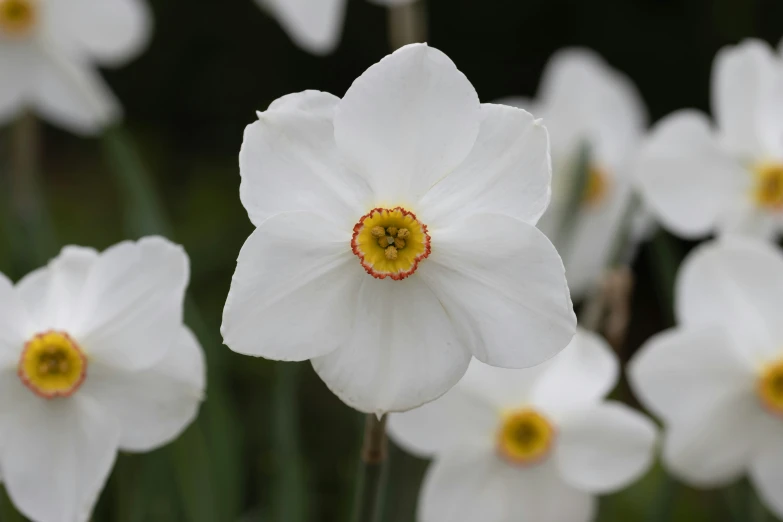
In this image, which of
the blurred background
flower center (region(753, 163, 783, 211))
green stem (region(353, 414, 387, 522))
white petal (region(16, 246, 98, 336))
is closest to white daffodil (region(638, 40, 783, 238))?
flower center (region(753, 163, 783, 211))

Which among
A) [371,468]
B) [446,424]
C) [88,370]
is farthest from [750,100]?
[88,370]

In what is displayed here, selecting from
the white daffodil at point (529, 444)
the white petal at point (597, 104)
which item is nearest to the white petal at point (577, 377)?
the white daffodil at point (529, 444)

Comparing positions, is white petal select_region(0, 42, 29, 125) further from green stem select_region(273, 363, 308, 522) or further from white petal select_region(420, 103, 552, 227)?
white petal select_region(420, 103, 552, 227)

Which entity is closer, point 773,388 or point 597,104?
point 773,388

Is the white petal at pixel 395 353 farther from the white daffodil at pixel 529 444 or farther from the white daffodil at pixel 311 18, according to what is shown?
the white daffodil at pixel 311 18

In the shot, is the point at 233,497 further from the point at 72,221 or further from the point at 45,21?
the point at 72,221

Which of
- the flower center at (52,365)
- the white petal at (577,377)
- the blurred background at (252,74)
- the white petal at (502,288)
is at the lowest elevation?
the blurred background at (252,74)

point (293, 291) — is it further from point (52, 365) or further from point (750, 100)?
point (750, 100)

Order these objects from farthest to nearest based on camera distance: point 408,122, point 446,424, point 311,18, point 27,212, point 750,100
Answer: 1. point 27,212
2. point 311,18
3. point 750,100
4. point 446,424
5. point 408,122

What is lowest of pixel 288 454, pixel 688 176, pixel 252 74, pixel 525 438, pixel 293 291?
pixel 252 74
